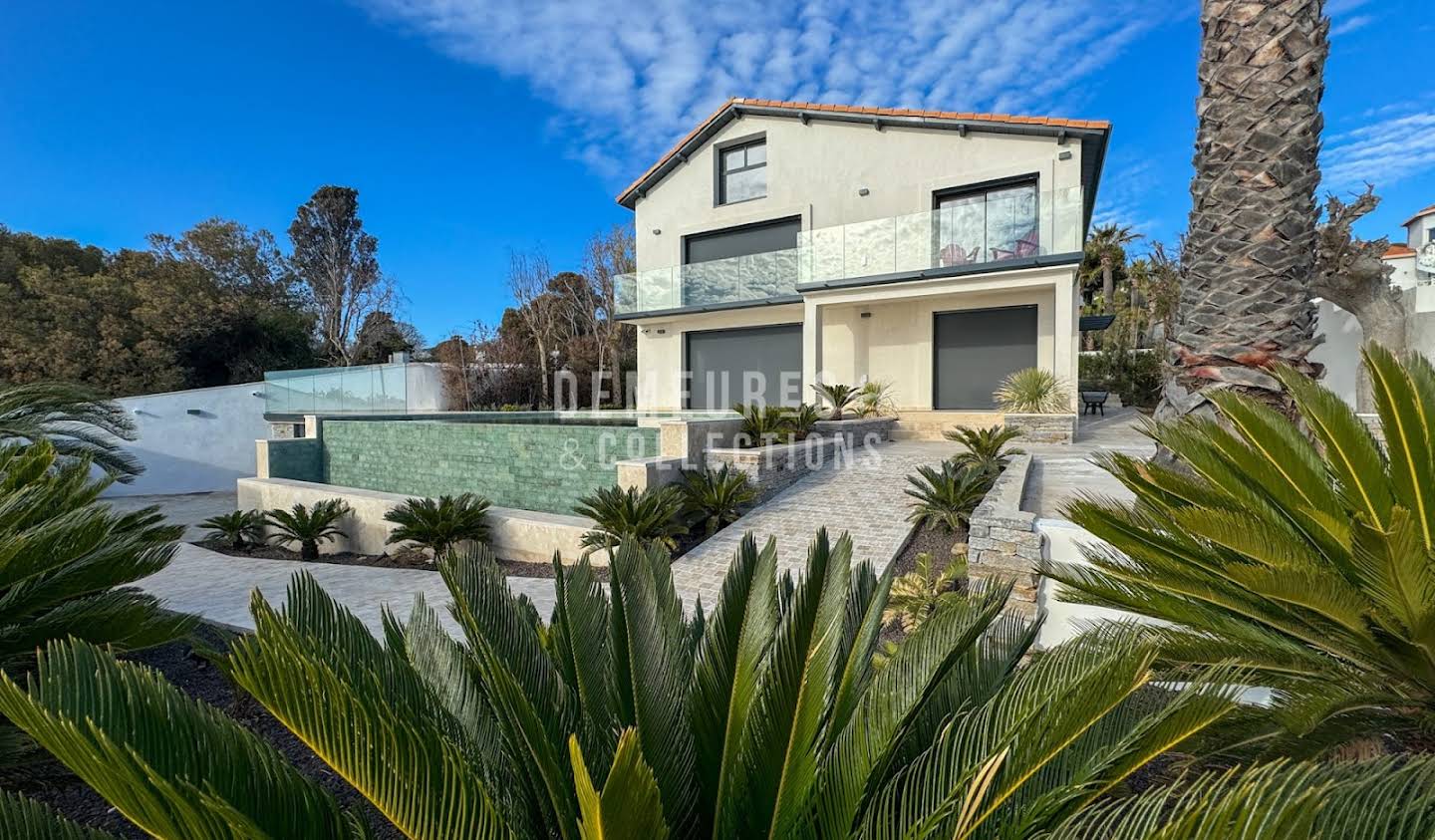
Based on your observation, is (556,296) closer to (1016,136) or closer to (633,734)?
(1016,136)

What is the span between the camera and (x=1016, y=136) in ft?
43.5

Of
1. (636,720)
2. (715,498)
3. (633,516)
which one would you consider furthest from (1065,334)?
(636,720)

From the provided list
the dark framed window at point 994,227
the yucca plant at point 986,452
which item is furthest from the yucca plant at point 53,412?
the dark framed window at point 994,227

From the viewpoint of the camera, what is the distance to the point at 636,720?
1631 millimetres

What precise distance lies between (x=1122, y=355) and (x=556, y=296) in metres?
23.7

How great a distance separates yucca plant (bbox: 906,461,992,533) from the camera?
22.6ft

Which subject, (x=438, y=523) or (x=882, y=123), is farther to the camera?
(x=882, y=123)

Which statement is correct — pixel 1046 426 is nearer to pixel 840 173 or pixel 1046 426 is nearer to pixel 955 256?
pixel 955 256

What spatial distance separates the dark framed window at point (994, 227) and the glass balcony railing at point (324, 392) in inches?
660

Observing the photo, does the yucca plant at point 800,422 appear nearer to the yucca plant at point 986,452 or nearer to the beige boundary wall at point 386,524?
the yucca plant at point 986,452

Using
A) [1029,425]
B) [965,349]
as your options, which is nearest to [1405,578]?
[1029,425]

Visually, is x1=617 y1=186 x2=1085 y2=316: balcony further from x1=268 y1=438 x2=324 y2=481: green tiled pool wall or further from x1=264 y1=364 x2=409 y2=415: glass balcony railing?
x1=268 y1=438 x2=324 y2=481: green tiled pool wall

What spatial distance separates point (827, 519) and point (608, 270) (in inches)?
790

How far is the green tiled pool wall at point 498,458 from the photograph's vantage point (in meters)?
9.54
